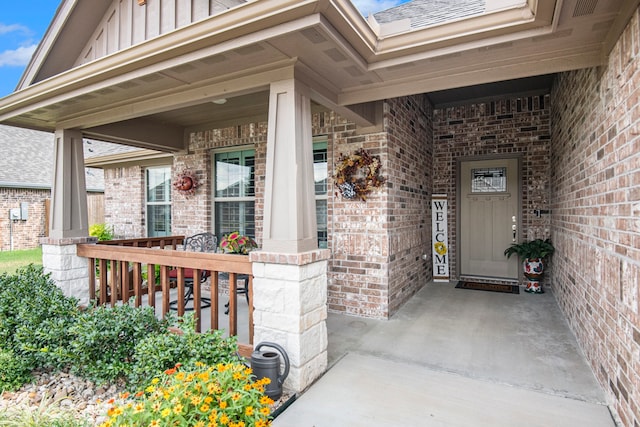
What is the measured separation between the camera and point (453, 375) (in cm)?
266

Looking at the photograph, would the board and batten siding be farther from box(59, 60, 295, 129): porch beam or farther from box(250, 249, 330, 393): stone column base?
box(250, 249, 330, 393): stone column base

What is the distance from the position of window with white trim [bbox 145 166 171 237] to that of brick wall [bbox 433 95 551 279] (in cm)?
497

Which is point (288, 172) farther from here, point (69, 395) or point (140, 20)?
point (69, 395)

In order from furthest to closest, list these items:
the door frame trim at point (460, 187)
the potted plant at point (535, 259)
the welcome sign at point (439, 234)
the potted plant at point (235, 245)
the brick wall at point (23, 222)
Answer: the brick wall at point (23, 222) → the welcome sign at point (439, 234) → the door frame trim at point (460, 187) → the potted plant at point (535, 259) → the potted plant at point (235, 245)

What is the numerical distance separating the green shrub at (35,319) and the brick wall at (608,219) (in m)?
3.76

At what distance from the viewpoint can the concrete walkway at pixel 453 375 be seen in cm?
214

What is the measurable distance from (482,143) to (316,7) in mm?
4743

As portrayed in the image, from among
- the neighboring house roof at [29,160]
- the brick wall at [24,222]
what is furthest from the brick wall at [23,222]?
the neighboring house roof at [29,160]

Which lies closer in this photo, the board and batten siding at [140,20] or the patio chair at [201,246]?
the board and batten siding at [140,20]

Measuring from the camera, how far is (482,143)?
5.75 meters

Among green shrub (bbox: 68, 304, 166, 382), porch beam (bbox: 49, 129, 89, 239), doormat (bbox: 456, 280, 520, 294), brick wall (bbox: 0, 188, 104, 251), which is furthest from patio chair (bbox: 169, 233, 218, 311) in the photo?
brick wall (bbox: 0, 188, 104, 251)

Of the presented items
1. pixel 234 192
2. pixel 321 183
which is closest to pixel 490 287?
pixel 321 183

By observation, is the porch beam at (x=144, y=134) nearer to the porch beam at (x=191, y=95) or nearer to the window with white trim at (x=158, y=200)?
the porch beam at (x=191, y=95)

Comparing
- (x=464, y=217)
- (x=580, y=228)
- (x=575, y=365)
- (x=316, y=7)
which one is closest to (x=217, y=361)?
(x=316, y=7)
